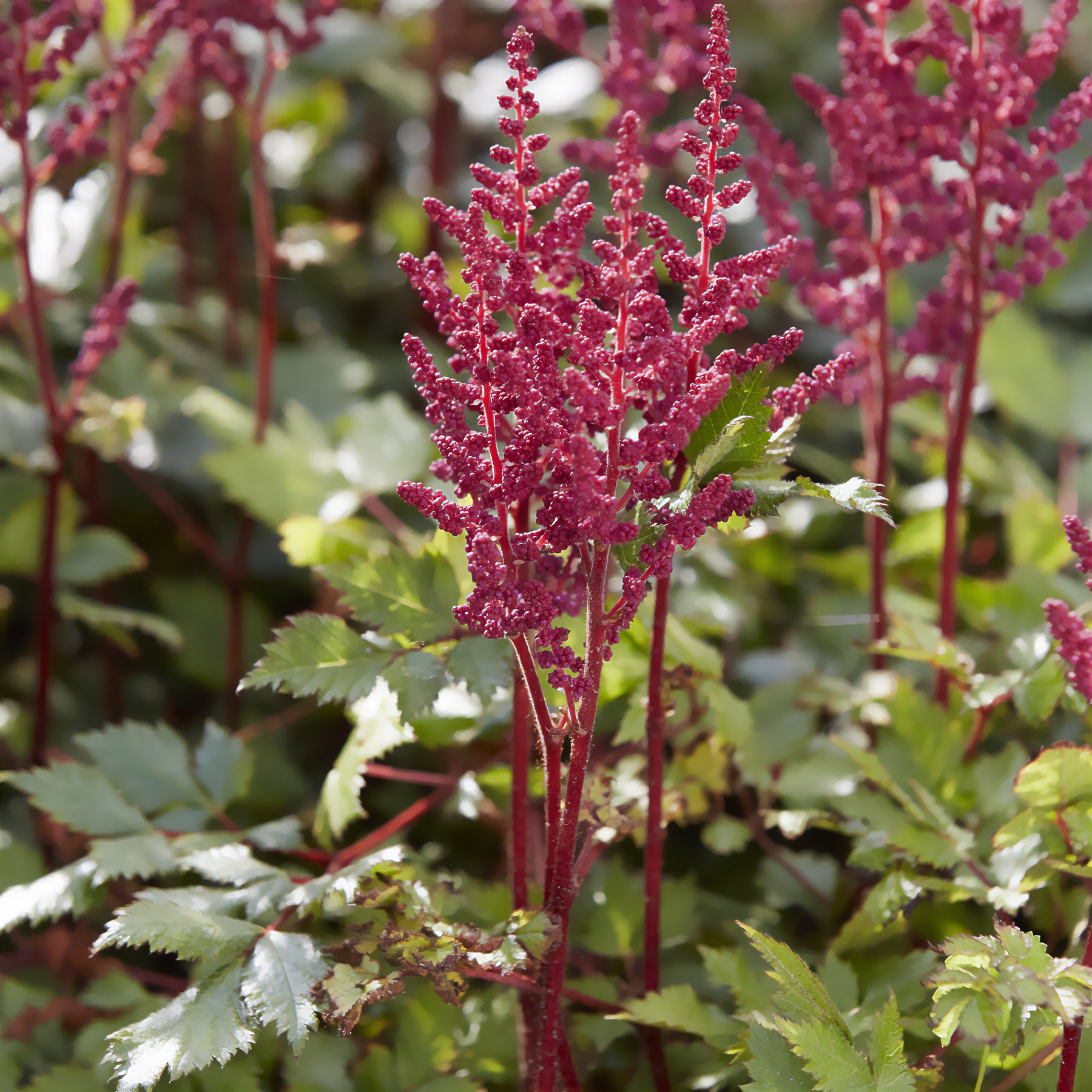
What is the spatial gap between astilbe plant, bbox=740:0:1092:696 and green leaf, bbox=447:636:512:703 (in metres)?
0.51

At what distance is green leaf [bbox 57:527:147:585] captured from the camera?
4.85 ft

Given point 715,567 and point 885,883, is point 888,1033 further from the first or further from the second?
point 715,567

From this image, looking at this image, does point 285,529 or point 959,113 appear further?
point 285,529

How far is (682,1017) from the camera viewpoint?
0.95 metres

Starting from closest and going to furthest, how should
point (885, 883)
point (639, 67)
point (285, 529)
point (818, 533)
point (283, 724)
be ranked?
→ point (885, 883) → point (639, 67) → point (285, 529) → point (283, 724) → point (818, 533)

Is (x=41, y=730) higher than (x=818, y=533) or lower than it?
lower

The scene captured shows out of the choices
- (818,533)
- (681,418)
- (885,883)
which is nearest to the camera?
(681,418)

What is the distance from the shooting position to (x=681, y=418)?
2.33 ft

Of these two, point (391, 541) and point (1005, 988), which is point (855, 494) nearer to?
point (1005, 988)

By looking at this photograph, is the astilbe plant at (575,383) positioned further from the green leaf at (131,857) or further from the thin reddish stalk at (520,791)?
the green leaf at (131,857)

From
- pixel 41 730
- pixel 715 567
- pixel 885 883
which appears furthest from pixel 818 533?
pixel 41 730

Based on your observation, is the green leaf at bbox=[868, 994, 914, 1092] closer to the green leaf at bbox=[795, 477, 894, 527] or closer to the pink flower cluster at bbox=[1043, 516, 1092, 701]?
the pink flower cluster at bbox=[1043, 516, 1092, 701]

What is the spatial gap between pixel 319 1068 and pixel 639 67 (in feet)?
3.64

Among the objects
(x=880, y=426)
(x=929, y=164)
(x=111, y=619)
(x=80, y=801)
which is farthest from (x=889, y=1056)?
(x=111, y=619)
